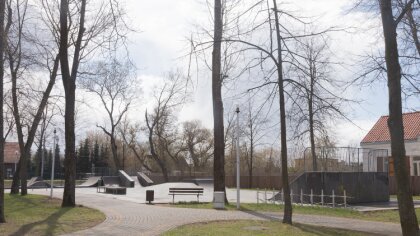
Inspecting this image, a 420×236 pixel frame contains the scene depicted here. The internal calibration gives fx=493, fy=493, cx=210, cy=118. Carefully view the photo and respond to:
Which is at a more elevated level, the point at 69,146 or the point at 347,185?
the point at 69,146

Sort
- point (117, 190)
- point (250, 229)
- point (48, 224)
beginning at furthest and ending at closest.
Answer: point (117, 190) → point (48, 224) → point (250, 229)

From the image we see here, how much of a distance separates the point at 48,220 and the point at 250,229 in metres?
6.71

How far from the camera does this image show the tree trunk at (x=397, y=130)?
11.2 metres

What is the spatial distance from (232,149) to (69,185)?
55032 millimetres

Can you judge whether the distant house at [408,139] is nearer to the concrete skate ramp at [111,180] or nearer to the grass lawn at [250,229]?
the concrete skate ramp at [111,180]

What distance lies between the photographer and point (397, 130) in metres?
11.4

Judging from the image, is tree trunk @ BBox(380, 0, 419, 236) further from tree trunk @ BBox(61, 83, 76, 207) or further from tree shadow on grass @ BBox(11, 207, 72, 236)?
tree trunk @ BBox(61, 83, 76, 207)

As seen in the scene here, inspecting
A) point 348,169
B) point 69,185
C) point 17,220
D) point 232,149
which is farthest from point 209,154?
point 17,220

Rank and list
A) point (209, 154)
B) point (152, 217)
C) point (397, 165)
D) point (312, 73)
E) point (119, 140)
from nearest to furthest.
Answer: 1. point (397, 165)
2. point (312, 73)
3. point (152, 217)
4. point (209, 154)
5. point (119, 140)

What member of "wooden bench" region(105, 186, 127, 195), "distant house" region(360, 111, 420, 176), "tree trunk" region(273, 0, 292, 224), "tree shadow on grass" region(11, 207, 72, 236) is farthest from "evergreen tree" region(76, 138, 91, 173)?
"tree trunk" region(273, 0, 292, 224)

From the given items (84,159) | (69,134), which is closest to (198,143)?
(84,159)

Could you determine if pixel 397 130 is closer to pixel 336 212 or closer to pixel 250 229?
pixel 250 229

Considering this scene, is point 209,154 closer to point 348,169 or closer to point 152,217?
point 348,169

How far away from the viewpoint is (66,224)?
1504cm
